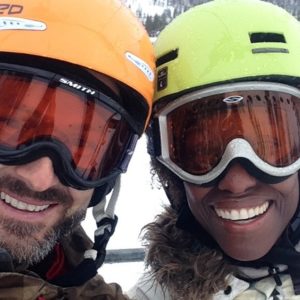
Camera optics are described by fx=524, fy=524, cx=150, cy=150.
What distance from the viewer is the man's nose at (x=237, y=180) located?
2232 millimetres

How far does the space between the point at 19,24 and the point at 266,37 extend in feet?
3.60

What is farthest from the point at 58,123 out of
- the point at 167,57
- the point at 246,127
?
the point at 246,127

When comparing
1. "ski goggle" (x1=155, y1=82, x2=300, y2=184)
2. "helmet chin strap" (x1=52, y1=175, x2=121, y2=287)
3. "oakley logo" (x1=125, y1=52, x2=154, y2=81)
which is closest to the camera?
"helmet chin strap" (x1=52, y1=175, x2=121, y2=287)

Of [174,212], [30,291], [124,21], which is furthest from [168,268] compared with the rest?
[124,21]

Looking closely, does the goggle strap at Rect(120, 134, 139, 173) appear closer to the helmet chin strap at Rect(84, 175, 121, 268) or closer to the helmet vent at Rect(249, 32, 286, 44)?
the helmet chin strap at Rect(84, 175, 121, 268)

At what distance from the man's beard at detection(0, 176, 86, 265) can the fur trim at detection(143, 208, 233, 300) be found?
532 millimetres

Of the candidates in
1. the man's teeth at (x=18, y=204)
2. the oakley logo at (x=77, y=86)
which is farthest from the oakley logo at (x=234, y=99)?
the man's teeth at (x=18, y=204)

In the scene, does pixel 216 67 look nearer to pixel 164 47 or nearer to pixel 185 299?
pixel 164 47

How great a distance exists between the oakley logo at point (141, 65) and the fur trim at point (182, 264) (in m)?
0.72

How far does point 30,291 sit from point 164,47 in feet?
4.31

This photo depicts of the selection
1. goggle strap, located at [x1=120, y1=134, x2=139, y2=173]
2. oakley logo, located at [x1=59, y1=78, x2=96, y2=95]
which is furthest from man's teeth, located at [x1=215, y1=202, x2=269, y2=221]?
oakley logo, located at [x1=59, y1=78, x2=96, y2=95]

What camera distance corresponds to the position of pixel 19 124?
79.2 inches

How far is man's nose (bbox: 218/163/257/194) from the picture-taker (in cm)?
223

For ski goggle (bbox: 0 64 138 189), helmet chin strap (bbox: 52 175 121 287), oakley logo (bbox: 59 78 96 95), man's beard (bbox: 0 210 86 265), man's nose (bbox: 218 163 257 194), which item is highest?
oakley logo (bbox: 59 78 96 95)
